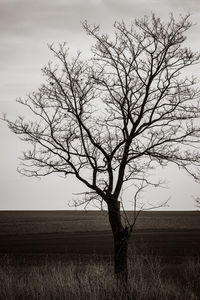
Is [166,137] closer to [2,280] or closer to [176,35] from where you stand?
[176,35]

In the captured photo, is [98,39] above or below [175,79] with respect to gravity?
above

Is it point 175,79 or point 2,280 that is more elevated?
point 175,79

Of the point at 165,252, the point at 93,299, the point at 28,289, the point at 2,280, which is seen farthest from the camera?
the point at 165,252

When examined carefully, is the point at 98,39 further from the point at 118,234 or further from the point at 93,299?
the point at 93,299

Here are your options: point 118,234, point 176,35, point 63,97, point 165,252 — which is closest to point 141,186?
Result: point 118,234

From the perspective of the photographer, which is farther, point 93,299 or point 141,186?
point 141,186

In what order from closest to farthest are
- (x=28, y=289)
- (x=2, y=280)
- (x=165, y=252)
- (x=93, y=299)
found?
1. (x=93, y=299)
2. (x=28, y=289)
3. (x=2, y=280)
4. (x=165, y=252)

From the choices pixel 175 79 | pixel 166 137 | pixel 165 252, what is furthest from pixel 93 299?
pixel 165 252

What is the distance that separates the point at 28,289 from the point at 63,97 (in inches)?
200

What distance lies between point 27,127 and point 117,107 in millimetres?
2524

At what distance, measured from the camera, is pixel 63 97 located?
12180 millimetres

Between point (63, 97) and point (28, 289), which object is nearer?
point (28, 289)

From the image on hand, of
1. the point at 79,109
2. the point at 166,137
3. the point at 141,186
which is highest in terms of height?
the point at 79,109

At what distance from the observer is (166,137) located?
12.1 metres
